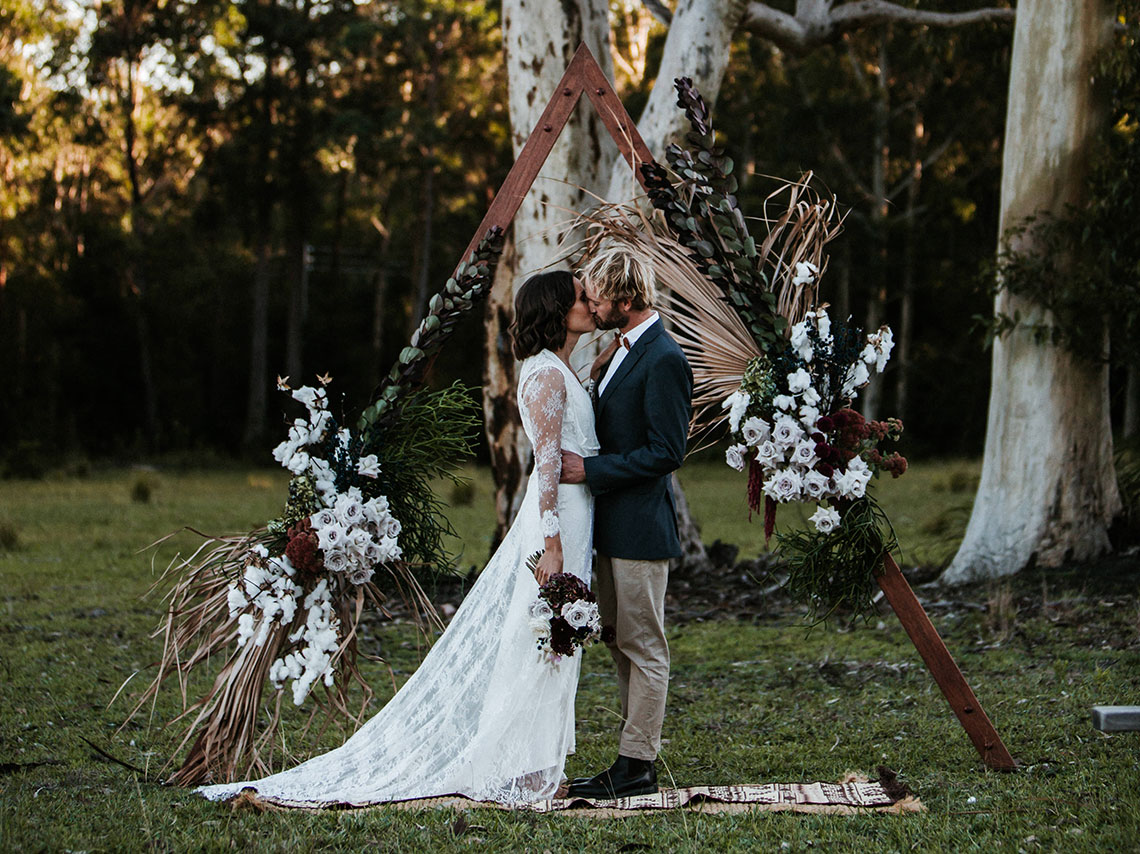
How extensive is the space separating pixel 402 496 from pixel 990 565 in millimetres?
5759

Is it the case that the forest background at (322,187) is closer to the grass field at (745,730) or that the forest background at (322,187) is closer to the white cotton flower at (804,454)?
the grass field at (745,730)

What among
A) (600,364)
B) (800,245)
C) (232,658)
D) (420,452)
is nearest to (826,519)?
(600,364)

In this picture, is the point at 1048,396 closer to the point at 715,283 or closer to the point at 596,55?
the point at 596,55

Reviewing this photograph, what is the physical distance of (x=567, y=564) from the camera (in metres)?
4.53

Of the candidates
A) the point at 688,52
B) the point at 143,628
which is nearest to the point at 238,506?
the point at 143,628

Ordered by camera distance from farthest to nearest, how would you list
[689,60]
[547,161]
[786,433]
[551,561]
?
[547,161] < [689,60] < [786,433] < [551,561]

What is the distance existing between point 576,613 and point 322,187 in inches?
993

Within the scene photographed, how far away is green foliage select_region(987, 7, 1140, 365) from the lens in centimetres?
884

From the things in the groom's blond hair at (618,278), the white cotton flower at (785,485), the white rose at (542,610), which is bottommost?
the white rose at (542,610)

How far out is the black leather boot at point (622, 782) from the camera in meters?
4.50

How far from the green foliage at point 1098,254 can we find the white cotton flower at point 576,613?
6.10 meters

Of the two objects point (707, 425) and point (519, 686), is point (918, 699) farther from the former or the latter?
point (519, 686)

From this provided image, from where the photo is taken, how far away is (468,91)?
92.3 feet

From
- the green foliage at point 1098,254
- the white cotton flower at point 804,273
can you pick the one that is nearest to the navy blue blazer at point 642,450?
the white cotton flower at point 804,273
